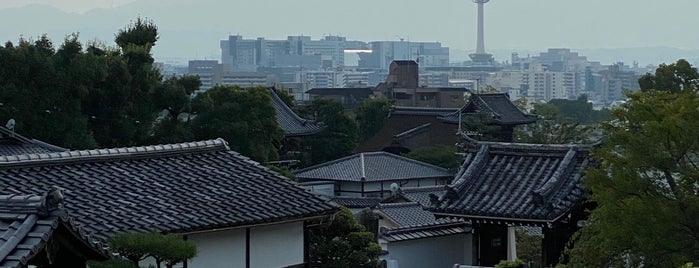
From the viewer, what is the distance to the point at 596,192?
13.2m

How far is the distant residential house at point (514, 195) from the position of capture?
53.3ft

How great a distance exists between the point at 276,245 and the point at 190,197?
3.46 ft

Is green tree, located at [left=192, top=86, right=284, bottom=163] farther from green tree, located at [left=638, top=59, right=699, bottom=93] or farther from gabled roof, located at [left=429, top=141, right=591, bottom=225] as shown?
gabled roof, located at [left=429, top=141, right=591, bottom=225]

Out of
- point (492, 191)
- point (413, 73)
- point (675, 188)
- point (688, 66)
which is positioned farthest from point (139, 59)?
point (413, 73)

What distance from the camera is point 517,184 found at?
674 inches

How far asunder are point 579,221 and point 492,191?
1419 millimetres

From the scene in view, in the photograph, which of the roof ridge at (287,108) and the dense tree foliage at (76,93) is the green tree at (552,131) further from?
the dense tree foliage at (76,93)

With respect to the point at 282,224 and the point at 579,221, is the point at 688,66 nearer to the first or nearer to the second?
the point at 579,221

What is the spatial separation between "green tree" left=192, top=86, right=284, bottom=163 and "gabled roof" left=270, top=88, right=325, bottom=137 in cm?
1190

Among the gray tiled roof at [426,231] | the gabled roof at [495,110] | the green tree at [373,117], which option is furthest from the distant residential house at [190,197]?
the green tree at [373,117]

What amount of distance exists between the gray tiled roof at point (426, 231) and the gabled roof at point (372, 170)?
77.1 feet

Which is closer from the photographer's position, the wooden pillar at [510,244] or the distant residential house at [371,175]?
the wooden pillar at [510,244]

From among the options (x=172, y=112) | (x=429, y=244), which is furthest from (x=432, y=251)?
(x=172, y=112)

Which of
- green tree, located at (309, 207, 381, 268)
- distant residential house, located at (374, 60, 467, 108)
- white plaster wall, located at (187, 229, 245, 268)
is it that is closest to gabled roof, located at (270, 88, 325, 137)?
green tree, located at (309, 207, 381, 268)
